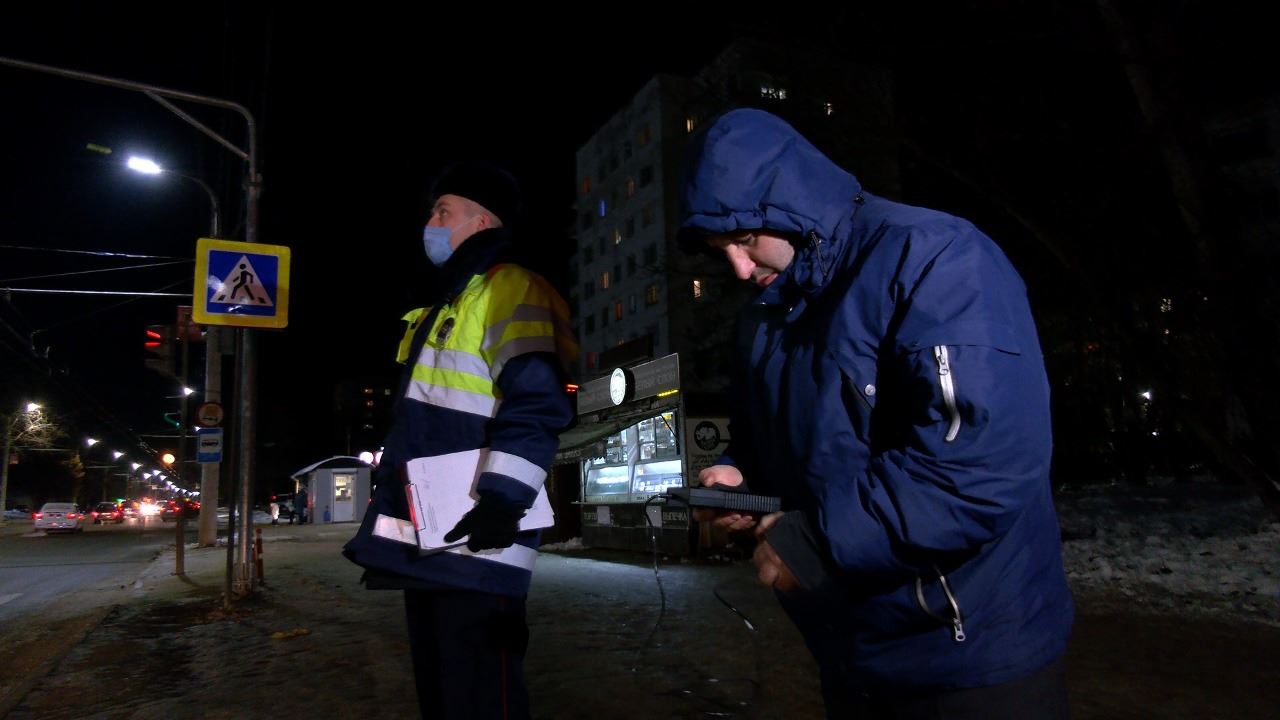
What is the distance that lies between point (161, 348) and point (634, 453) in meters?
10.1

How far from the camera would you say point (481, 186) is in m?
3.13

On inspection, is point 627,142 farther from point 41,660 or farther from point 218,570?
point 41,660

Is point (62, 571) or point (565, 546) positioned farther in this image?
point (565, 546)

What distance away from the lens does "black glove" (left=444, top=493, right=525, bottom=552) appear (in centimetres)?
233

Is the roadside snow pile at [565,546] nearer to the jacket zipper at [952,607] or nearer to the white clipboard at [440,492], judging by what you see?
the white clipboard at [440,492]

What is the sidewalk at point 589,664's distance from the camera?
4875mm

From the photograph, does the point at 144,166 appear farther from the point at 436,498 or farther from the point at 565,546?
the point at 436,498

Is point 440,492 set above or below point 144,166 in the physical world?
below

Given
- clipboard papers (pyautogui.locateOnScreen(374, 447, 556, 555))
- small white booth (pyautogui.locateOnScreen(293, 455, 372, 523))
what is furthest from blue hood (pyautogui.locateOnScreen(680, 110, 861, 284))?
small white booth (pyautogui.locateOnScreen(293, 455, 372, 523))

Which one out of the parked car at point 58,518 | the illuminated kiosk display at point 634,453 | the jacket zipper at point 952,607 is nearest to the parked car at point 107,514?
the parked car at point 58,518

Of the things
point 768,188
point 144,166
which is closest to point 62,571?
point 144,166

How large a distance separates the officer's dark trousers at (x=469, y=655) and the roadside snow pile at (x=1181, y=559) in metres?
7.52

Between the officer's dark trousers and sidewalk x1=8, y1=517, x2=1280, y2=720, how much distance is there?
2.48 metres

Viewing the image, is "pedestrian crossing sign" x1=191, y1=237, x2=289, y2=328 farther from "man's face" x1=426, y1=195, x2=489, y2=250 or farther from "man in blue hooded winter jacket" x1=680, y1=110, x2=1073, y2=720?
"man in blue hooded winter jacket" x1=680, y1=110, x2=1073, y2=720
